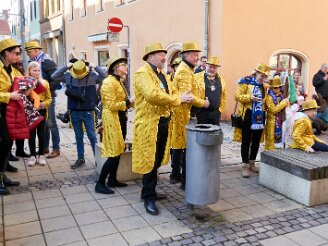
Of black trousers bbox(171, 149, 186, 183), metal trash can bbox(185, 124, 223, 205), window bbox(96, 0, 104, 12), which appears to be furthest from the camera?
window bbox(96, 0, 104, 12)

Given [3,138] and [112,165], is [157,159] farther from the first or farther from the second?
[3,138]

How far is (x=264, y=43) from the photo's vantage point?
10570 millimetres

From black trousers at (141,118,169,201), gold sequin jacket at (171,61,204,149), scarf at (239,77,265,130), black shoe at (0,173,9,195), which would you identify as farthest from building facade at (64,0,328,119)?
black shoe at (0,173,9,195)

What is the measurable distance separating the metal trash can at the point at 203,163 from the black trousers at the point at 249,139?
175cm

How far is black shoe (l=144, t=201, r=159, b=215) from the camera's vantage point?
13.3 ft

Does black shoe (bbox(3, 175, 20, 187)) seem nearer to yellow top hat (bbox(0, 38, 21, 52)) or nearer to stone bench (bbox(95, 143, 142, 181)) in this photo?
stone bench (bbox(95, 143, 142, 181))

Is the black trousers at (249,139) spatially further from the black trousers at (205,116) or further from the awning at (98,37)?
the awning at (98,37)

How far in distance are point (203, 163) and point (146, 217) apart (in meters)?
0.89

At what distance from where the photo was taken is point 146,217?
157 inches

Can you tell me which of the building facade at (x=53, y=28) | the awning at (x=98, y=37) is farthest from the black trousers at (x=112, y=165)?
Result: the building facade at (x=53, y=28)

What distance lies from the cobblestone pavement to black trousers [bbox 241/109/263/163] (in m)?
0.47

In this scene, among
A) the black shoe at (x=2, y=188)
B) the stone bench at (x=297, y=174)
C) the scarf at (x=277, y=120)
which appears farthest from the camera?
Answer: the scarf at (x=277, y=120)

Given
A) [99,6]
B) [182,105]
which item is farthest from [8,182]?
[99,6]

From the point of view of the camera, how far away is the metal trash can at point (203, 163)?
367cm
